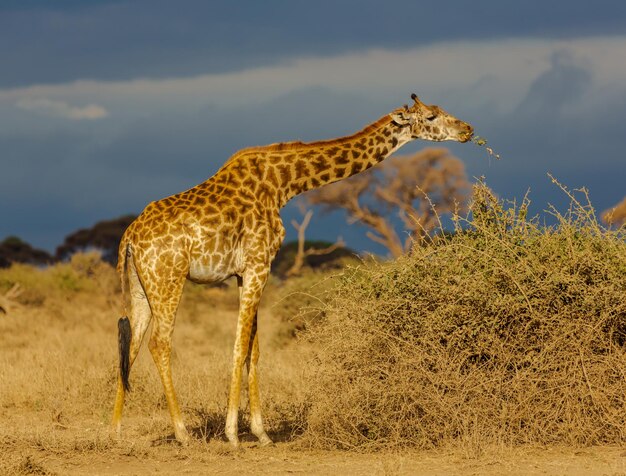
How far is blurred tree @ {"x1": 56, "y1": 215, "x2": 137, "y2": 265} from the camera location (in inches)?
1953

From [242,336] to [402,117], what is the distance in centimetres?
275

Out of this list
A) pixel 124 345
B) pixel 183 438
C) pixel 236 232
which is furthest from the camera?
pixel 236 232

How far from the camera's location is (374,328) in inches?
364

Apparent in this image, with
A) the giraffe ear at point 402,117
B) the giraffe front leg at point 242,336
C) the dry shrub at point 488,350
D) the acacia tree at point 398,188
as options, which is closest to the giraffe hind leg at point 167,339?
the giraffe front leg at point 242,336

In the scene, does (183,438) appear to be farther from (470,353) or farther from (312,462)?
(470,353)

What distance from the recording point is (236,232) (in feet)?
32.8

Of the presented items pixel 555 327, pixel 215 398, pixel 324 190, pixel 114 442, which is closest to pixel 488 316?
pixel 555 327

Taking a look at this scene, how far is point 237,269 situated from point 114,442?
1959 mm

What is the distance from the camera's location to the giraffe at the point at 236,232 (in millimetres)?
9758

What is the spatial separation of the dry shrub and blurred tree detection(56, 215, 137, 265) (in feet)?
132

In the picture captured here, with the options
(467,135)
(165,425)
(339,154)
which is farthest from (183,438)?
(467,135)

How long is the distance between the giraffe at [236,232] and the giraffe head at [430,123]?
0.01m

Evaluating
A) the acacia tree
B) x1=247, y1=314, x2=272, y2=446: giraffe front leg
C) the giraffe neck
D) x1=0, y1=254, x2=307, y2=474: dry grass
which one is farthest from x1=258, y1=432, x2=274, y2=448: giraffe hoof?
the acacia tree

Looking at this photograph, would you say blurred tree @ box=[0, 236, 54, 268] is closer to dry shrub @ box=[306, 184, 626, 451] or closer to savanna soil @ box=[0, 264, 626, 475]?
savanna soil @ box=[0, 264, 626, 475]
